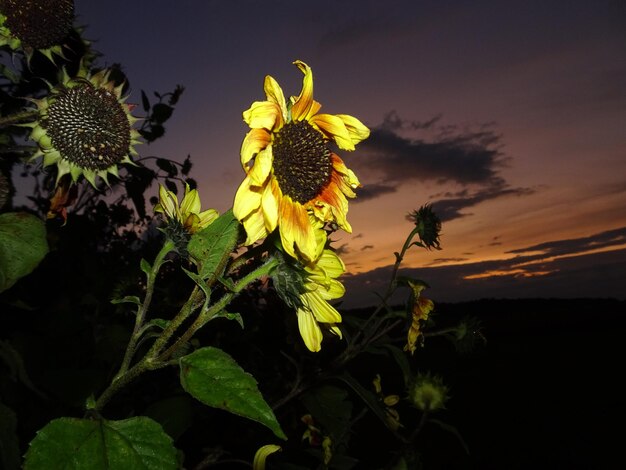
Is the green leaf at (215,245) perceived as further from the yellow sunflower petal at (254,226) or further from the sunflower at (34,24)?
the sunflower at (34,24)

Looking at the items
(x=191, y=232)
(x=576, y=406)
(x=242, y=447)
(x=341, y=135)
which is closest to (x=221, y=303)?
(x=191, y=232)

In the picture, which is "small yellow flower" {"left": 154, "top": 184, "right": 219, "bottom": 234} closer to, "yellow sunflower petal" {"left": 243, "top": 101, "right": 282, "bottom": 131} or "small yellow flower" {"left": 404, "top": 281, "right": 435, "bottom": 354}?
"yellow sunflower petal" {"left": 243, "top": 101, "right": 282, "bottom": 131}

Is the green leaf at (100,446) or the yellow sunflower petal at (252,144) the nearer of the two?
the green leaf at (100,446)

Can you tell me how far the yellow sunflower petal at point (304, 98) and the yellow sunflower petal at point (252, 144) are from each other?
105mm

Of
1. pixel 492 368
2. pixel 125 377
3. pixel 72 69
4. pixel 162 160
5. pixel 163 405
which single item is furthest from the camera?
pixel 492 368

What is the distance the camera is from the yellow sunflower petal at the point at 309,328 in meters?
0.91

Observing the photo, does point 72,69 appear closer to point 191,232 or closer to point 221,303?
point 191,232

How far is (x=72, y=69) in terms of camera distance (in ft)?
3.78

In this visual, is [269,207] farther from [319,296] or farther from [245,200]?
[319,296]

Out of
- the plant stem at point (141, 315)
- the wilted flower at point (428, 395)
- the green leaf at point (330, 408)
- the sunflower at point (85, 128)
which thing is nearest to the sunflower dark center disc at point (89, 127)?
the sunflower at point (85, 128)

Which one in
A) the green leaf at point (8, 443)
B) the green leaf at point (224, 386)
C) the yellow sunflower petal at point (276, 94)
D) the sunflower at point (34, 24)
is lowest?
the green leaf at point (8, 443)

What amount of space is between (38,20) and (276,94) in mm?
532

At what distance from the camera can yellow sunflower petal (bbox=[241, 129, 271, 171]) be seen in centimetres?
75

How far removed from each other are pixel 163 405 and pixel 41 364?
1.48ft
